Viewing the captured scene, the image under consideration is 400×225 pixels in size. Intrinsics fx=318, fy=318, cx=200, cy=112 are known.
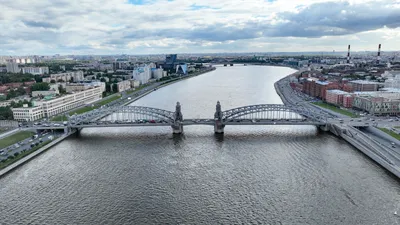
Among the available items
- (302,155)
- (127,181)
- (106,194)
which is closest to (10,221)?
(106,194)

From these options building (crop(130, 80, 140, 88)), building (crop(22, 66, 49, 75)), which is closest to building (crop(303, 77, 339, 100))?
building (crop(130, 80, 140, 88))

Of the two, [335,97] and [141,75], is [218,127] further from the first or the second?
[141,75]

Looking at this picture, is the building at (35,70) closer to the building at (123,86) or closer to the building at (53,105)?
the building at (123,86)

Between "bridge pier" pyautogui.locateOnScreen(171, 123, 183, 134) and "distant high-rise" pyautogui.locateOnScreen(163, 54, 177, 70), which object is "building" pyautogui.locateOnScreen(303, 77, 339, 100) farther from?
"distant high-rise" pyautogui.locateOnScreen(163, 54, 177, 70)

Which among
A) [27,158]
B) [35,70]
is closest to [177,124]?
[27,158]

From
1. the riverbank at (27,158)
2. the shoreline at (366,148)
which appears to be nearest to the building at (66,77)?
the riverbank at (27,158)

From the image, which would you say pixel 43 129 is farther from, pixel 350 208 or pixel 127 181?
pixel 350 208
